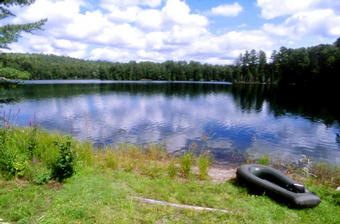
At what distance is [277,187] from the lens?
5398 mm

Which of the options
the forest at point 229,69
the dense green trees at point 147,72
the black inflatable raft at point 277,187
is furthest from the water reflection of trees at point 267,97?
the dense green trees at point 147,72

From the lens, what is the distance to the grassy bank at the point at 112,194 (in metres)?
4.08

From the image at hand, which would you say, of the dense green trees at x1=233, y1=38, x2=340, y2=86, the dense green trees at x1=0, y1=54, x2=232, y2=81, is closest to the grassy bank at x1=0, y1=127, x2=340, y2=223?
the dense green trees at x1=233, y1=38, x2=340, y2=86

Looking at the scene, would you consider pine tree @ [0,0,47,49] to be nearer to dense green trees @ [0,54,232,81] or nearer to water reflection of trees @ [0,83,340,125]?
water reflection of trees @ [0,83,340,125]

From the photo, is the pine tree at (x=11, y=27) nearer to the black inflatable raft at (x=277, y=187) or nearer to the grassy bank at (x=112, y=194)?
the grassy bank at (x=112, y=194)

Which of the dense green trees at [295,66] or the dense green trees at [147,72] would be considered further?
the dense green trees at [147,72]

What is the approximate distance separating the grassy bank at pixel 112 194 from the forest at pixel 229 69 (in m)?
2.88

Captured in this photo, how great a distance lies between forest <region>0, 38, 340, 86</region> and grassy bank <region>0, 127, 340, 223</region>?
288cm

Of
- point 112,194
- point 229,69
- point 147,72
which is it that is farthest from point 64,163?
point 147,72

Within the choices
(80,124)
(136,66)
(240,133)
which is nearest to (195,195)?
(240,133)

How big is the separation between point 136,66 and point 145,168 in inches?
5425

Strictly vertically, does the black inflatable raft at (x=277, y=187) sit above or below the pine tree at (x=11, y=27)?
below

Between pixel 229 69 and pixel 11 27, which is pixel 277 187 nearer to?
pixel 11 27

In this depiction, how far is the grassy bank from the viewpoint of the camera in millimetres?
4082
